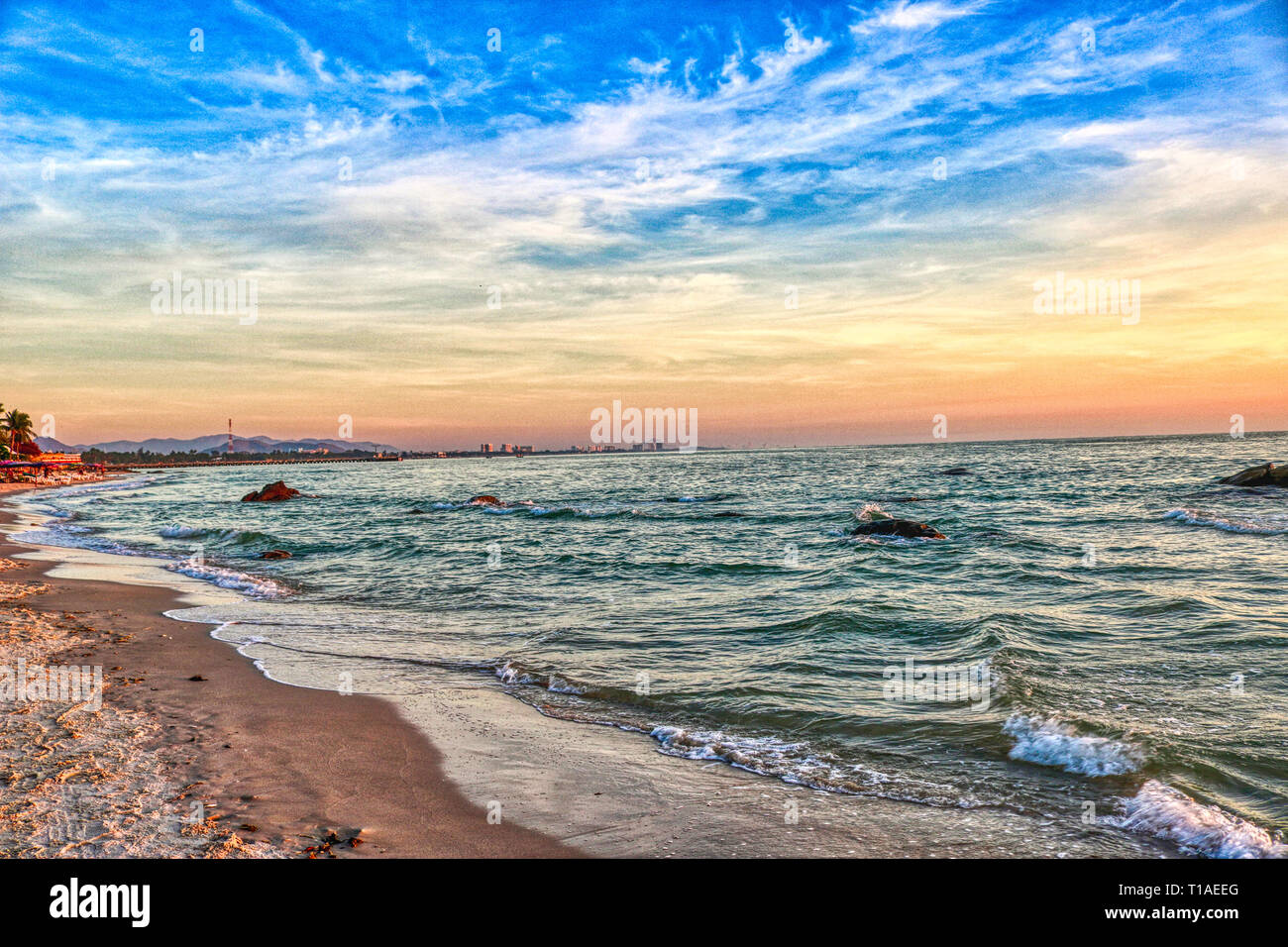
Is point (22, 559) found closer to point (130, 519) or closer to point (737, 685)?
point (130, 519)

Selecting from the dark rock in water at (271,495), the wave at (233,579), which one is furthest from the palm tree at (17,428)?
the wave at (233,579)

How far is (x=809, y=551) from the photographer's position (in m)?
24.1

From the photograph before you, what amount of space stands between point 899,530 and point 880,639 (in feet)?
48.5

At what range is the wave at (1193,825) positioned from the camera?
18.5ft

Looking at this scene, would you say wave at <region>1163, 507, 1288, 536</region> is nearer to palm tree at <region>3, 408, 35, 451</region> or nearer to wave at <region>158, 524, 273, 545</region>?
wave at <region>158, 524, 273, 545</region>

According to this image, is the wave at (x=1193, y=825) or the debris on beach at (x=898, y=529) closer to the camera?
the wave at (x=1193, y=825)

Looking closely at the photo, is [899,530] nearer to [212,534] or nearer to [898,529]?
[898,529]

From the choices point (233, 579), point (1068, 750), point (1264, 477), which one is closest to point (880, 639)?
point (1068, 750)

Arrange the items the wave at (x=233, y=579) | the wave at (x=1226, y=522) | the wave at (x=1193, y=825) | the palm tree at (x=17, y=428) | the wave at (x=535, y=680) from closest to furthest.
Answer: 1. the wave at (x=1193, y=825)
2. the wave at (x=535, y=680)
3. the wave at (x=233, y=579)
4. the wave at (x=1226, y=522)
5. the palm tree at (x=17, y=428)

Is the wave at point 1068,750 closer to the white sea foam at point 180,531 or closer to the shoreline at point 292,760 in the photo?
the shoreline at point 292,760

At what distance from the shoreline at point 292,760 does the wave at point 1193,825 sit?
4.85m

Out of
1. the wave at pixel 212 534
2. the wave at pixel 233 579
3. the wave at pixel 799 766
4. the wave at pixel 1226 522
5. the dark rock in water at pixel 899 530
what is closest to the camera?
the wave at pixel 799 766
